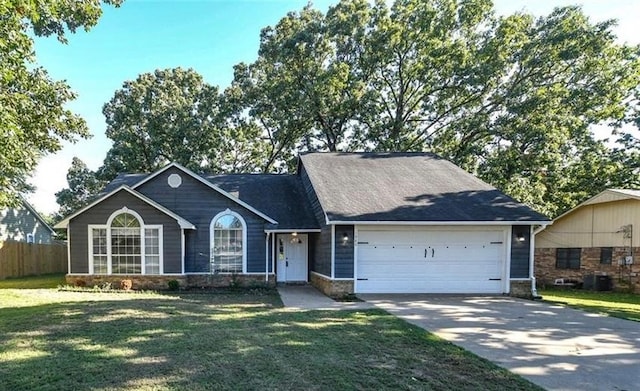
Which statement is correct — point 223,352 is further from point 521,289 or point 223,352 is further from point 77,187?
point 77,187

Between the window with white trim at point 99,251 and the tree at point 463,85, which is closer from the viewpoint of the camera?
the window with white trim at point 99,251

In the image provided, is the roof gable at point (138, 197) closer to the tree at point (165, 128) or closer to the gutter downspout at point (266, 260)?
the gutter downspout at point (266, 260)

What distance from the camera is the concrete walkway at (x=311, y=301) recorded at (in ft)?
32.3

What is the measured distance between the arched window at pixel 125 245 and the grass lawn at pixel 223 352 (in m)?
3.84

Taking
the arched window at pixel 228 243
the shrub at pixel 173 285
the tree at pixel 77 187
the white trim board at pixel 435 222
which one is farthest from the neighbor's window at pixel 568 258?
the tree at pixel 77 187

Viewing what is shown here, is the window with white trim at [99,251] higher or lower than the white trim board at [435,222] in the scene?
lower

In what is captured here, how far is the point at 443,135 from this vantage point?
78.5ft

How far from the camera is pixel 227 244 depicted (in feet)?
44.8

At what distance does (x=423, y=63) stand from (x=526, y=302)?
15.8 meters

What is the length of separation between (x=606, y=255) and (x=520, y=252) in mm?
7542

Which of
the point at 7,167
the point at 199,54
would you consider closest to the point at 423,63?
the point at 199,54

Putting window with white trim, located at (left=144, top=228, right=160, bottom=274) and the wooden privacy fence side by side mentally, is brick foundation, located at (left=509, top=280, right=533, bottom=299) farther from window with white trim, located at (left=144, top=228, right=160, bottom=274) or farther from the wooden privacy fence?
the wooden privacy fence

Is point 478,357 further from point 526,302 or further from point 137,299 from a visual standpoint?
point 137,299

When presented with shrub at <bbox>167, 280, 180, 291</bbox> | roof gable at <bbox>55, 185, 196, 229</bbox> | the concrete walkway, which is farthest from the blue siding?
shrub at <bbox>167, 280, 180, 291</bbox>
